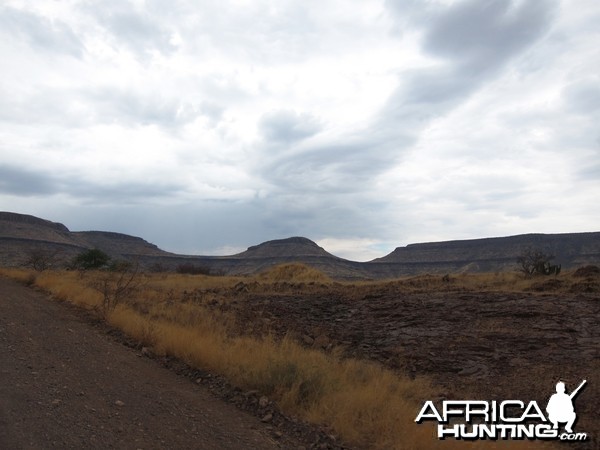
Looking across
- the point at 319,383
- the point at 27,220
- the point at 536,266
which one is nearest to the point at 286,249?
the point at 27,220

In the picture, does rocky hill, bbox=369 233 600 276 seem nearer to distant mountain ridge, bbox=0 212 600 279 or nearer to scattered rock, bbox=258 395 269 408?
distant mountain ridge, bbox=0 212 600 279

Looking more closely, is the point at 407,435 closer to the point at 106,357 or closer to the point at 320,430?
the point at 320,430

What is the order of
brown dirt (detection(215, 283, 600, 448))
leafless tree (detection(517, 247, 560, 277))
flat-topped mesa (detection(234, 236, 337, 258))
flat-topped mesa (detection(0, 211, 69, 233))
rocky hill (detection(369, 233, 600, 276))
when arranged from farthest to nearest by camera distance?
flat-topped mesa (detection(234, 236, 337, 258)) < flat-topped mesa (detection(0, 211, 69, 233)) < rocky hill (detection(369, 233, 600, 276)) < leafless tree (detection(517, 247, 560, 277)) < brown dirt (detection(215, 283, 600, 448))

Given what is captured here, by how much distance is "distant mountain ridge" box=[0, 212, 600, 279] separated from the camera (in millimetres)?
75894

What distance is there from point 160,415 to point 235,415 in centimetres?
101

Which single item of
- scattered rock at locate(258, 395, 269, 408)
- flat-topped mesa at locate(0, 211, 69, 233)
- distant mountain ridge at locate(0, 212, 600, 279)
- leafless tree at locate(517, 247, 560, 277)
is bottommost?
scattered rock at locate(258, 395, 269, 408)

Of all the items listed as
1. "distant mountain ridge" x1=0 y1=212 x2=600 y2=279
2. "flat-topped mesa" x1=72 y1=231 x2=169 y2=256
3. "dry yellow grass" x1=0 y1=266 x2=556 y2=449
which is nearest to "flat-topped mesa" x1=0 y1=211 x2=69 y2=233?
"distant mountain ridge" x1=0 y1=212 x2=600 y2=279

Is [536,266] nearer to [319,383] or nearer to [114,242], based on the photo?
[319,383]

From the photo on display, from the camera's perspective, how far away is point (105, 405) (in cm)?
664

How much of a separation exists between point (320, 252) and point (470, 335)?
284 ft

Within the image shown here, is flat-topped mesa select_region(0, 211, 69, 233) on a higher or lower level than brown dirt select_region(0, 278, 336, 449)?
higher

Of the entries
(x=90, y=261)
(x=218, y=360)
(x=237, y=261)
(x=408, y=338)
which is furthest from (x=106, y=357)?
(x=237, y=261)

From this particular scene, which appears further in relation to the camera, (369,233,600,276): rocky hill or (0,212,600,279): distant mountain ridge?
(0,212,600,279): distant mountain ridge

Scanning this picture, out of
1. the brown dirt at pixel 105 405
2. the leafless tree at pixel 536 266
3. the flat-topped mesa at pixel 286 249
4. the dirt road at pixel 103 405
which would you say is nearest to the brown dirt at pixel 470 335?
the brown dirt at pixel 105 405
